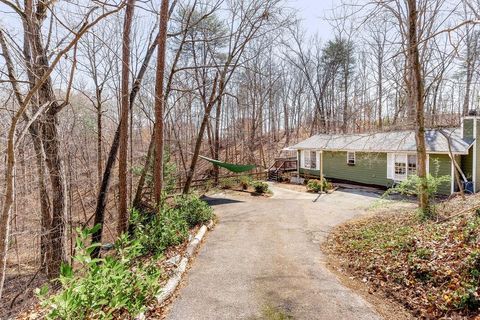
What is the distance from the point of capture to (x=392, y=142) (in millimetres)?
12781

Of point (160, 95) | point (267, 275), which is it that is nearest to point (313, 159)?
point (160, 95)

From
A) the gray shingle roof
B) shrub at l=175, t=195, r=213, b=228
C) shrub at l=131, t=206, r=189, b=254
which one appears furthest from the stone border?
the gray shingle roof

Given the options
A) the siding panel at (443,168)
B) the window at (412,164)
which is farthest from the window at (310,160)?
the siding panel at (443,168)

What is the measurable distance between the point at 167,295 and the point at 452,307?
3752 millimetres

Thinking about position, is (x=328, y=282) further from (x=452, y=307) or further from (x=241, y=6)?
(x=241, y=6)

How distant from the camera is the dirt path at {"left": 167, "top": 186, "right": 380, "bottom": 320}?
365 centimetres

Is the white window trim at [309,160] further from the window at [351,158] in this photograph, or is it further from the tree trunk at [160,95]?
the tree trunk at [160,95]

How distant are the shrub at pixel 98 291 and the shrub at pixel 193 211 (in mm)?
3759

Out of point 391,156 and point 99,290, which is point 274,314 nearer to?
point 99,290

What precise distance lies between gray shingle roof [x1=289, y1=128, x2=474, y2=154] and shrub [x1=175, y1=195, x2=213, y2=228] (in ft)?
17.4

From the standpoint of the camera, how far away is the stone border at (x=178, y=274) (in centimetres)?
386

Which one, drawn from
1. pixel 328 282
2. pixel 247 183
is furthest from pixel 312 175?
pixel 328 282

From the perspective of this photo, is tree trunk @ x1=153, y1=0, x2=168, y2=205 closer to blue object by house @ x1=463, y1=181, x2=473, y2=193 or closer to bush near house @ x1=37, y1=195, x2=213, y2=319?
bush near house @ x1=37, y1=195, x2=213, y2=319

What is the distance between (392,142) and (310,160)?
4.88 metres
